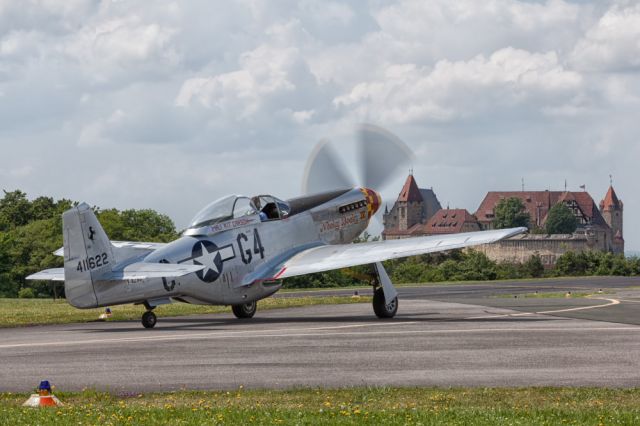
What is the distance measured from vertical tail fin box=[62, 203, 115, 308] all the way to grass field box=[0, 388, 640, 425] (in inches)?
446

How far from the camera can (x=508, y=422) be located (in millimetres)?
11781

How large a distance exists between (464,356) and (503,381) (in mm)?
3433

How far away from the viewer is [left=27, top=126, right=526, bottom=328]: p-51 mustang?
25.6 metres

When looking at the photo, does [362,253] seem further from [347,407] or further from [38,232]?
[38,232]

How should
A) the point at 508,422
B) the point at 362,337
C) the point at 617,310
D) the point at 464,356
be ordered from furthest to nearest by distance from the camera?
1. the point at 617,310
2. the point at 362,337
3. the point at 464,356
4. the point at 508,422

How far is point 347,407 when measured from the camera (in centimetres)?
1299

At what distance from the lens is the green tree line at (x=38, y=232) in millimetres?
104000

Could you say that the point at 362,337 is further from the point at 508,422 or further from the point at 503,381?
the point at 508,422

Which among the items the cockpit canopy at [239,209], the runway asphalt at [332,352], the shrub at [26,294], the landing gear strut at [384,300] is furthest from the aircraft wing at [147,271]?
the shrub at [26,294]

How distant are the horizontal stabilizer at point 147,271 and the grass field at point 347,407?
36.0 feet

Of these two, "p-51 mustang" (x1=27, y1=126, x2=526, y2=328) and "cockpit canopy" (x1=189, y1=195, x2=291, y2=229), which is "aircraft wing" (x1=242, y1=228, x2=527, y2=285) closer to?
"p-51 mustang" (x1=27, y1=126, x2=526, y2=328)

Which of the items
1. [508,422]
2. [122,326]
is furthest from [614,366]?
[122,326]

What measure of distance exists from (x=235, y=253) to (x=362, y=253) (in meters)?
3.34

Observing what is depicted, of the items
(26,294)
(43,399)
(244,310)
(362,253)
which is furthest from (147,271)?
(26,294)
